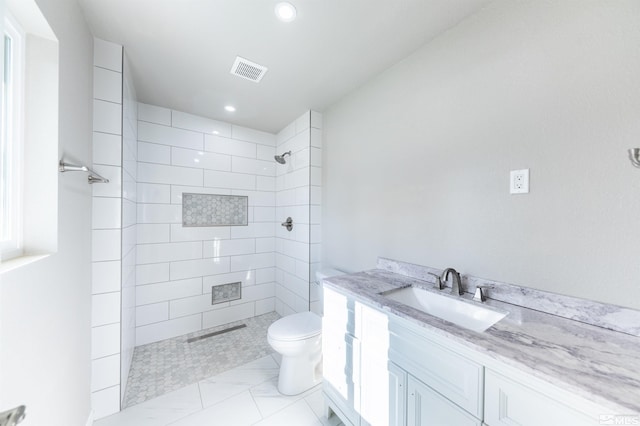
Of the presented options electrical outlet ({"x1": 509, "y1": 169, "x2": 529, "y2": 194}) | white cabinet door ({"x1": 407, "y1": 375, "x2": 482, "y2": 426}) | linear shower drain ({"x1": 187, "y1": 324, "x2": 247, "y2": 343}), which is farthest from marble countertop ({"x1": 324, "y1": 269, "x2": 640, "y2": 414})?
linear shower drain ({"x1": 187, "y1": 324, "x2": 247, "y2": 343})

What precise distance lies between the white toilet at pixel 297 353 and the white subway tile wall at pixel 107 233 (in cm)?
95

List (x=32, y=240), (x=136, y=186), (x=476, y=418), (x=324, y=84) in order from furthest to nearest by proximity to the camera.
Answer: (x=136, y=186)
(x=324, y=84)
(x=32, y=240)
(x=476, y=418)

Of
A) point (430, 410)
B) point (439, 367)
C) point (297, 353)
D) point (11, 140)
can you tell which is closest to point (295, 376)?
point (297, 353)

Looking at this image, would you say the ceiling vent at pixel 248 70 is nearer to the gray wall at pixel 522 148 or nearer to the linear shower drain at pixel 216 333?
the gray wall at pixel 522 148

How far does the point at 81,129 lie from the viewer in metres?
1.24

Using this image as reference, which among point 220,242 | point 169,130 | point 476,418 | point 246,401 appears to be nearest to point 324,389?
point 246,401

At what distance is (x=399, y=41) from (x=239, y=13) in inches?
36.4

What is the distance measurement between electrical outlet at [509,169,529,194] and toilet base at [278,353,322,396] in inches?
64.5

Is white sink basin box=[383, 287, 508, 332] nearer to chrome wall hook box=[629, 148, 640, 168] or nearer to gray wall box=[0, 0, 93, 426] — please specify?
chrome wall hook box=[629, 148, 640, 168]

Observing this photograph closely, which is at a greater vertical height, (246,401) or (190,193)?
(190,193)

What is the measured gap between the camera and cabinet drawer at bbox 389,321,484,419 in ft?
2.49

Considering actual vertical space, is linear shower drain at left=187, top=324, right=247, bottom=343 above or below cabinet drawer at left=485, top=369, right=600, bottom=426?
below

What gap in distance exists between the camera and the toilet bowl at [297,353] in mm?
1589

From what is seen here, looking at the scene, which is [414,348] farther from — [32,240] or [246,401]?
[32,240]
